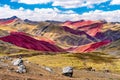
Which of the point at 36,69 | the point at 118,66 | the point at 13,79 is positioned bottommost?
the point at 13,79

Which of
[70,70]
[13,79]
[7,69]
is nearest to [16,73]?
[7,69]

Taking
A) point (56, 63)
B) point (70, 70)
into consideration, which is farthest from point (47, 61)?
point (70, 70)

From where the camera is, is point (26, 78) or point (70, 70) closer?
point (26, 78)

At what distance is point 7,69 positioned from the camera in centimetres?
7200

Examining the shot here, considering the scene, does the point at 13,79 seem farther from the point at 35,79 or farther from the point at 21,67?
the point at 21,67

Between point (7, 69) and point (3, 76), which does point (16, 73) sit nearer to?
point (7, 69)

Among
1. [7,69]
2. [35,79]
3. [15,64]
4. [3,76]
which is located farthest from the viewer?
[15,64]

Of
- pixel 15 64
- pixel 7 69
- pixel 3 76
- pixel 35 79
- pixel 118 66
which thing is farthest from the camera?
pixel 118 66

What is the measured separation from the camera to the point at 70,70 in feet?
281

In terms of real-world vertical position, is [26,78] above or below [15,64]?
below

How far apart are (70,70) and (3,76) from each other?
27.8 m

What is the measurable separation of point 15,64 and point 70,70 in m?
14.3

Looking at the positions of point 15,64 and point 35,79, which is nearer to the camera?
point 35,79

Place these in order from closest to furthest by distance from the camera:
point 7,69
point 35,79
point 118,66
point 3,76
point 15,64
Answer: point 3,76 → point 35,79 → point 7,69 → point 15,64 → point 118,66
